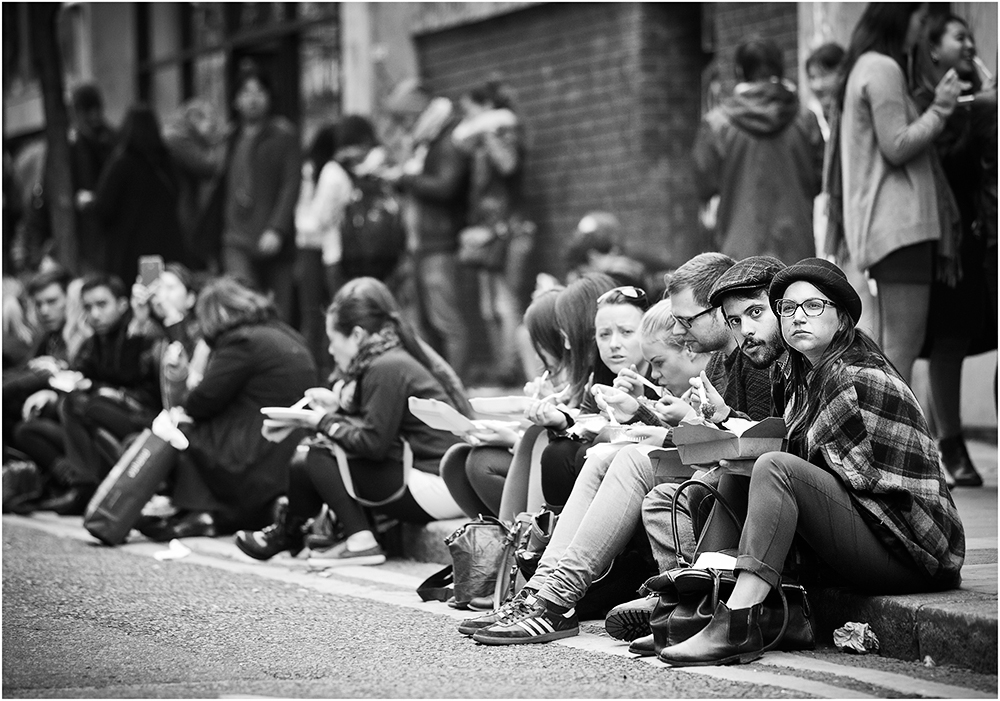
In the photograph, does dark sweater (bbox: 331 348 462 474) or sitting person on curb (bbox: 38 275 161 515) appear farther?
sitting person on curb (bbox: 38 275 161 515)

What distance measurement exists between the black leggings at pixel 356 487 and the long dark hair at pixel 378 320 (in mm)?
438

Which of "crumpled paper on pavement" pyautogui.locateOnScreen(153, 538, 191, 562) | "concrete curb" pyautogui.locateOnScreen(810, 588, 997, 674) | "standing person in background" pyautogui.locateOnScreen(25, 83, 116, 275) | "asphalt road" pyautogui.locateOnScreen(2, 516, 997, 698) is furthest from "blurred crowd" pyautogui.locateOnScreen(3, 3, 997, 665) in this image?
"standing person in background" pyautogui.locateOnScreen(25, 83, 116, 275)

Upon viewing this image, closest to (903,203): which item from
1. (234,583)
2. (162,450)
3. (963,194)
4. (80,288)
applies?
(963,194)

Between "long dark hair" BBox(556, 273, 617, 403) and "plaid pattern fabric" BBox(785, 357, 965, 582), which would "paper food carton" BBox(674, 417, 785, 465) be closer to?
"plaid pattern fabric" BBox(785, 357, 965, 582)

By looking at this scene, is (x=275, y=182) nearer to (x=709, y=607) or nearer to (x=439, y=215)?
(x=439, y=215)

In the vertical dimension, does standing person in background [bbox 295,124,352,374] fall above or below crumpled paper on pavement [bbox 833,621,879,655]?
above

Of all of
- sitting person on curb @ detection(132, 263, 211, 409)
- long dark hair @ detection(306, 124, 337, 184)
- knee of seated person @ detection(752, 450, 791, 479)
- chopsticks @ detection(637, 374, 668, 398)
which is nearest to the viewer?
knee of seated person @ detection(752, 450, 791, 479)

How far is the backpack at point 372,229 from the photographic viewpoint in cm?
1212

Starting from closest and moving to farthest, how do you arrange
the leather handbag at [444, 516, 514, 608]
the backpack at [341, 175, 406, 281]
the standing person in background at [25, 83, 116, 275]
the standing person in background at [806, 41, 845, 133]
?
1. the leather handbag at [444, 516, 514, 608]
2. the standing person in background at [806, 41, 845, 133]
3. the backpack at [341, 175, 406, 281]
4. the standing person in background at [25, 83, 116, 275]

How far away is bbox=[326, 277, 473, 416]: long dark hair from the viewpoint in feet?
26.1

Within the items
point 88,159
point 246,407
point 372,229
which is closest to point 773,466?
point 246,407

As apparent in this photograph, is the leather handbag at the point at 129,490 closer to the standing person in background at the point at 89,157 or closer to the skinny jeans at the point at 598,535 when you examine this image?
the skinny jeans at the point at 598,535

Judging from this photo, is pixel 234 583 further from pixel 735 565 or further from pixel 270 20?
pixel 270 20

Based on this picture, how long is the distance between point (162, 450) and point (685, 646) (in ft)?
14.2
